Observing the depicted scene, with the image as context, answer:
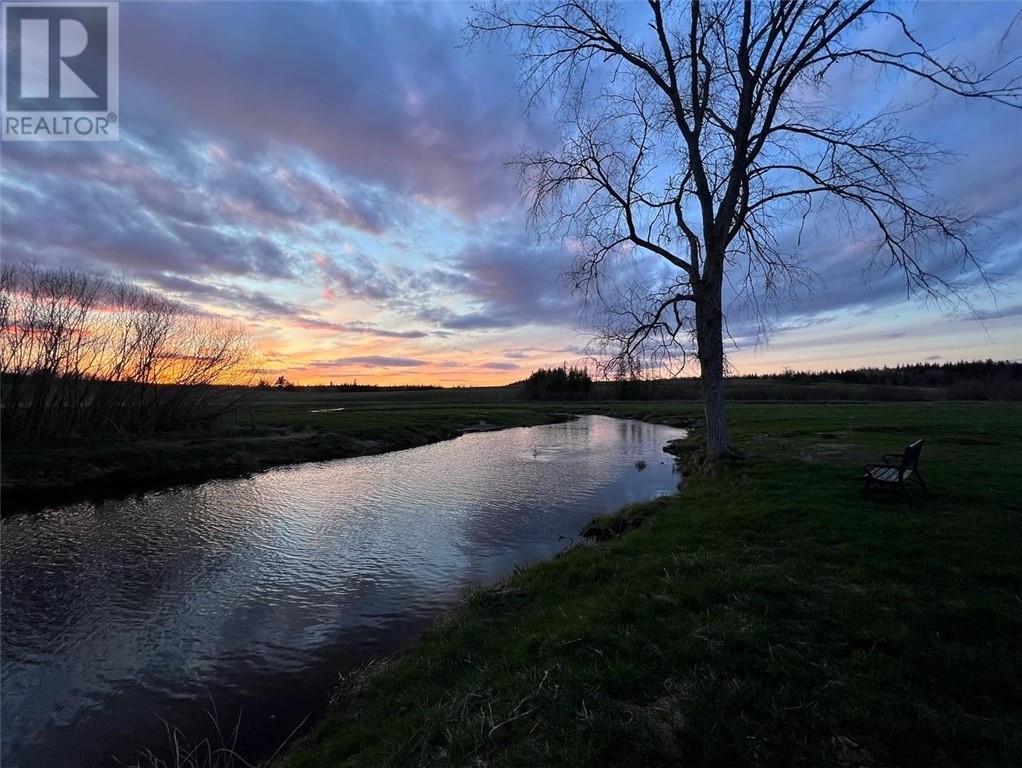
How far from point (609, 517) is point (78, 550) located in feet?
41.9

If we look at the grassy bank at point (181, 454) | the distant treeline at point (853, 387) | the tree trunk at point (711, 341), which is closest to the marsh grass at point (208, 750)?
the tree trunk at point (711, 341)

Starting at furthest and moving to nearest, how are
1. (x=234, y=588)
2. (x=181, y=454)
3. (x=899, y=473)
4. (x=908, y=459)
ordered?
(x=181, y=454), (x=908, y=459), (x=899, y=473), (x=234, y=588)

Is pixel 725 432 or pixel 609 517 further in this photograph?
pixel 725 432

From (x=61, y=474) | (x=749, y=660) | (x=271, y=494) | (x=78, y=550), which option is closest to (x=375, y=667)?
(x=749, y=660)

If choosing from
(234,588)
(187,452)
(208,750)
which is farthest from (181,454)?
(208,750)

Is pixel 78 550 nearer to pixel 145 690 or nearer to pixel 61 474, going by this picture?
pixel 145 690

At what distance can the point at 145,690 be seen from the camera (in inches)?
256

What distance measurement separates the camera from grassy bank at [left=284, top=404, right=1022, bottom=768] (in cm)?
383

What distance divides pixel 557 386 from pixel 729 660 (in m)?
102

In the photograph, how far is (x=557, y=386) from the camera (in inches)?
4178

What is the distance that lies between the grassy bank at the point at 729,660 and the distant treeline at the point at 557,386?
94154 mm

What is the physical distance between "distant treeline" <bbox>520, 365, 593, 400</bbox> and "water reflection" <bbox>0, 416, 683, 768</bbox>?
3297 inches

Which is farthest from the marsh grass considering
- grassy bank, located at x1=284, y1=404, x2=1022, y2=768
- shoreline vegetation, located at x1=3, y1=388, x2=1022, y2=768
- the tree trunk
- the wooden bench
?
the tree trunk

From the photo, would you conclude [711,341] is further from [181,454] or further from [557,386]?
[557,386]
